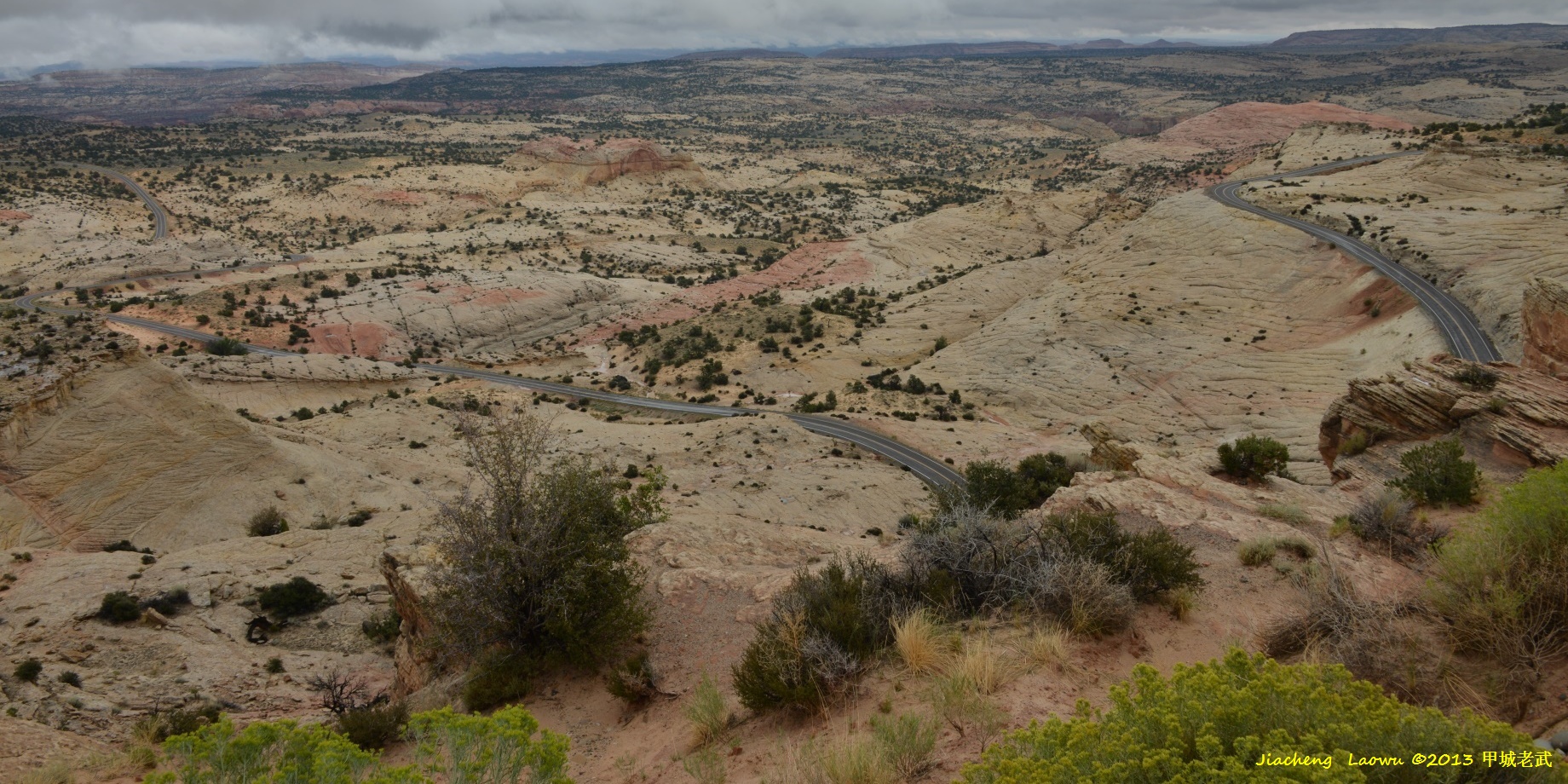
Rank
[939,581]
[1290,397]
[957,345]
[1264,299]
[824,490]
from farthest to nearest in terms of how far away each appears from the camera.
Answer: [957,345] → [1264,299] → [1290,397] → [824,490] → [939,581]

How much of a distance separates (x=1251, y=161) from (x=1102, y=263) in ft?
157

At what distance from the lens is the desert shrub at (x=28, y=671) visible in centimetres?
1355

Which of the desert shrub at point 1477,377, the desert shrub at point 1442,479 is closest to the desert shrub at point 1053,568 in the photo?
the desert shrub at point 1442,479

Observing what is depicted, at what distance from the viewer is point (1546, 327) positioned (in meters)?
24.0

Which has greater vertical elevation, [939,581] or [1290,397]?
[939,581]

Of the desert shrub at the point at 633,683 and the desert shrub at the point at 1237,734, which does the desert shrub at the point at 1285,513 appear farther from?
the desert shrub at the point at 633,683

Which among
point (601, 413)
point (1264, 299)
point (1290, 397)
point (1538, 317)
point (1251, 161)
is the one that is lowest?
point (601, 413)

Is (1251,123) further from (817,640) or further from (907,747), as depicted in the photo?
(907,747)

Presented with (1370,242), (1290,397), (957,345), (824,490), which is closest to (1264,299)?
(1370,242)

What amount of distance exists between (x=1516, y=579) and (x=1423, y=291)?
46.0 metres

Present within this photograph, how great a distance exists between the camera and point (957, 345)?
5428 centimetres

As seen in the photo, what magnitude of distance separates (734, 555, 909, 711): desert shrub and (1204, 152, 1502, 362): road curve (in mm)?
29845

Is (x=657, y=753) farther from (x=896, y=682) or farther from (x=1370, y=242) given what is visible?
(x=1370, y=242)

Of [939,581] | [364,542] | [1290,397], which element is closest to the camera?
[939,581]
